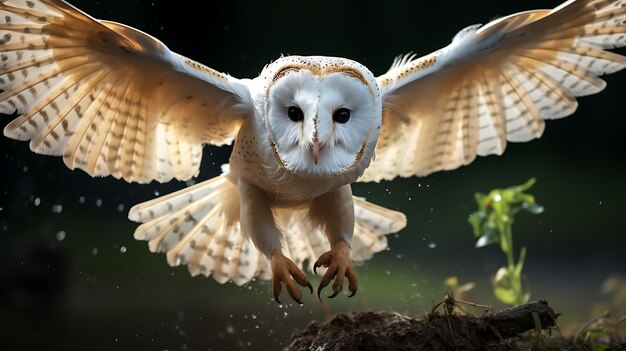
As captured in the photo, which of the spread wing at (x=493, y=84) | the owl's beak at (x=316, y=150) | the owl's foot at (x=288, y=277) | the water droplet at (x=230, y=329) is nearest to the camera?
the owl's beak at (x=316, y=150)

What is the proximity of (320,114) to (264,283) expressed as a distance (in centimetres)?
155

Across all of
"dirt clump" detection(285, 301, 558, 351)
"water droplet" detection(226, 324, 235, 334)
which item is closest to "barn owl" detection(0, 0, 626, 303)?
"dirt clump" detection(285, 301, 558, 351)

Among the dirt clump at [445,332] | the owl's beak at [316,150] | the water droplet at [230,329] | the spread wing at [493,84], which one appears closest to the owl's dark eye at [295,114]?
the owl's beak at [316,150]

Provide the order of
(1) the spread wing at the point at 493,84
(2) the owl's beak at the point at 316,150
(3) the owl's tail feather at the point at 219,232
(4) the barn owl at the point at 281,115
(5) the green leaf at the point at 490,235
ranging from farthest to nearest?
(5) the green leaf at the point at 490,235
(3) the owl's tail feather at the point at 219,232
(1) the spread wing at the point at 493,84
(4) the barn owl at the point at 281,115
(2) the owl's beak at the point at 316,150

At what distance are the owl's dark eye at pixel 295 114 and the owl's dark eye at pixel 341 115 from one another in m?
0.09

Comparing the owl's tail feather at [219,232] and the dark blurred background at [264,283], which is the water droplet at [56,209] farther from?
the owl's tail feather at [219,232]

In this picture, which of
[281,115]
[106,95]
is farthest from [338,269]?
[106,95]

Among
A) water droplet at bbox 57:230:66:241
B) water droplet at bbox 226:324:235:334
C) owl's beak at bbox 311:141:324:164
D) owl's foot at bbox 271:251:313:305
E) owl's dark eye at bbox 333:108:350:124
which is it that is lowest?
owl's foot at bbox 271:251:313:305

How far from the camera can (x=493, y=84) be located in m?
2.38

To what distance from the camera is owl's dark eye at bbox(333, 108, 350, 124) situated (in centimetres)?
164

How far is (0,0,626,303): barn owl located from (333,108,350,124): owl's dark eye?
0.01 m

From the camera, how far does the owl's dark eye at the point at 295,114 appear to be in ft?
5.47

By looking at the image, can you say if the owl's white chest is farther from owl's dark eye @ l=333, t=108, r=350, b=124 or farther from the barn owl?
owl's dark eye @ l=333, t=108, r=350, b=124

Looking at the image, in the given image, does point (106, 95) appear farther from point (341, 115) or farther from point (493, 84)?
point (493, 84)
